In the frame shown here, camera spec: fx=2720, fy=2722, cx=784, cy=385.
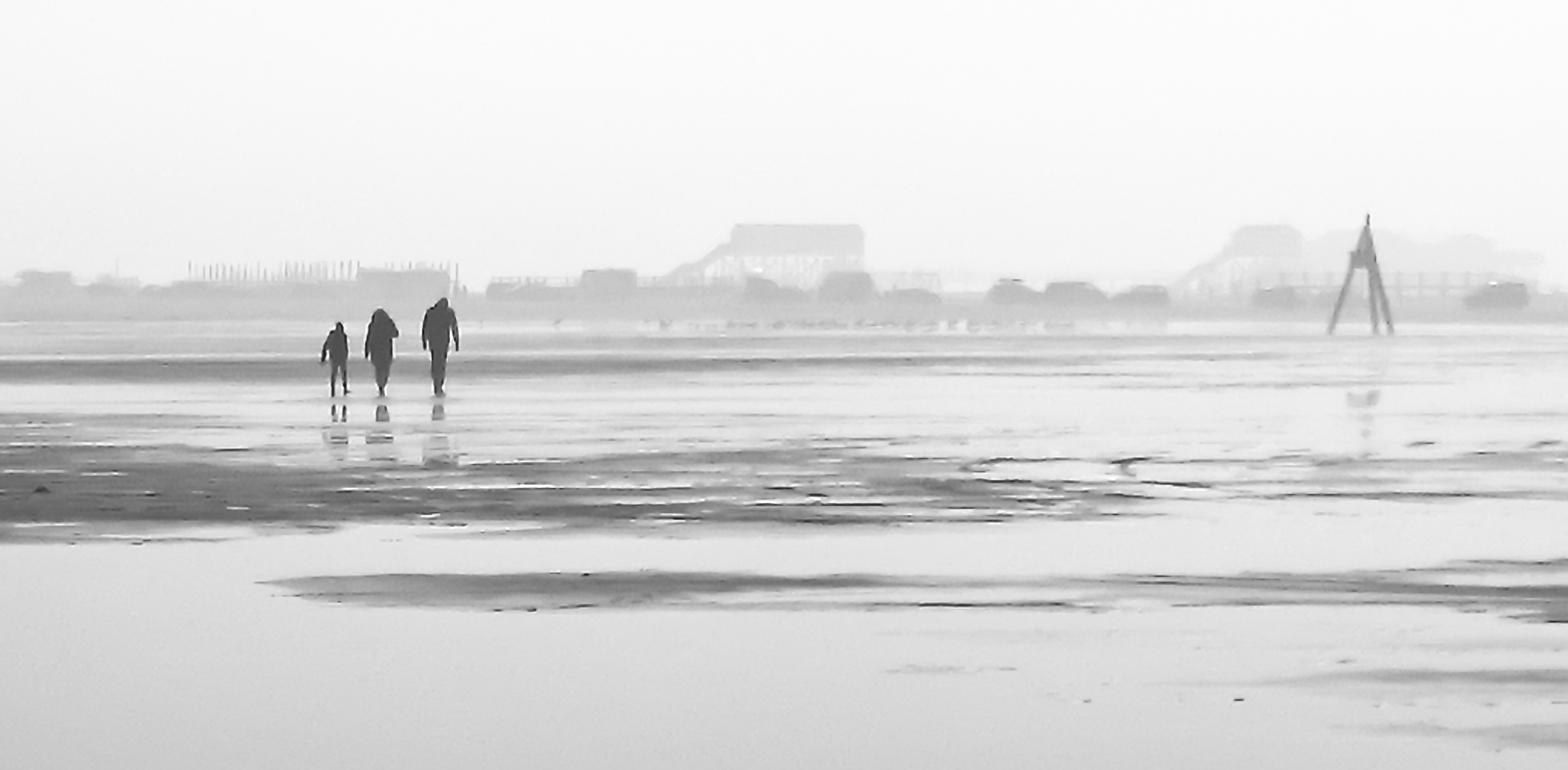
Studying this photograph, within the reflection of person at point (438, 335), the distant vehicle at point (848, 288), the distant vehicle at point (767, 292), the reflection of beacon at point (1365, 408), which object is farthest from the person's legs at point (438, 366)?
the distant vehicle at point (848, 288)

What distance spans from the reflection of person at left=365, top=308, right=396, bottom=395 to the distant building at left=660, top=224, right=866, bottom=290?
122830mm

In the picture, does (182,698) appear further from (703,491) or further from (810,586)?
(703,491)

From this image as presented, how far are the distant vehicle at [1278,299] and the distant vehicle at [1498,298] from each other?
9198mm

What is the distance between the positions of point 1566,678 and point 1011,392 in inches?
1044

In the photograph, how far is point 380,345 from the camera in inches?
1356

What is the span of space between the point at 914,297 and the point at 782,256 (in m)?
19.2

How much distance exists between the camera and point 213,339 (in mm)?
77625

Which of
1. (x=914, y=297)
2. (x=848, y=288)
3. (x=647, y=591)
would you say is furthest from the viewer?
(x=914, y=297)

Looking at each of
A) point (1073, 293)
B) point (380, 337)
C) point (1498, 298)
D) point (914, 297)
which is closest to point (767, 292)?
point (914, 297)

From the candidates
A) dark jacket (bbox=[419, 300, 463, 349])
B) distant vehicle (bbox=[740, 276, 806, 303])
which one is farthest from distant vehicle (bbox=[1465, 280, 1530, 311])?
dark jacket (bbox=[419, 300, 463, 349])

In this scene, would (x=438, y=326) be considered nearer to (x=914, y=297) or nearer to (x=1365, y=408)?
(x=1365, y=408)

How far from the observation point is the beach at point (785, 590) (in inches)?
337

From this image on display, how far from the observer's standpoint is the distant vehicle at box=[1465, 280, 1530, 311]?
142 metres

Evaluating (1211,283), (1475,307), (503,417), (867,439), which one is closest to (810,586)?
(867,439)
